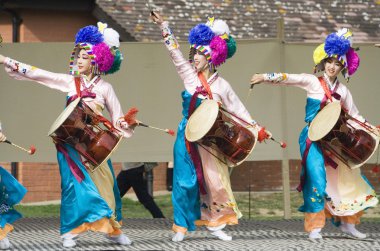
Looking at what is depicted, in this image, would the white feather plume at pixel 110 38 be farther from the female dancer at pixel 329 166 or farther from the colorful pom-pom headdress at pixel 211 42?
the female dancer at pixel 329 166

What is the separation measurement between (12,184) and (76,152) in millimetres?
604

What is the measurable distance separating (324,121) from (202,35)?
4.40 feet

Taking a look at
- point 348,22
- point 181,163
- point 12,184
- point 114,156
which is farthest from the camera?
point 348,22

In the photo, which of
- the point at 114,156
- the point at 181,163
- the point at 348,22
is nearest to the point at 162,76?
the point at 114,156

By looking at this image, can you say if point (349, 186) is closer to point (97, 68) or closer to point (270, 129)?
point (270, 129)

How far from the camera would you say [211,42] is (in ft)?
37.9

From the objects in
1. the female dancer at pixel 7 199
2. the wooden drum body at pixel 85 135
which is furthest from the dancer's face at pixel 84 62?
the female dancer at pixel 7 199

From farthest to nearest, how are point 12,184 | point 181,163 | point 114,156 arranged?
point 114,156 → point 181,163 → point 12,184

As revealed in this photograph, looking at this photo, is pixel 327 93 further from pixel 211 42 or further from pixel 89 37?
pixel 89 37

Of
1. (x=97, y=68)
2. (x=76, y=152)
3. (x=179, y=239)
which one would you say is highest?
(x=97, y=68)

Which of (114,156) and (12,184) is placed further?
(114,156)

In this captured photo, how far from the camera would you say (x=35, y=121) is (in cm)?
1329

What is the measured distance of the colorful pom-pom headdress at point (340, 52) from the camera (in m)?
11.6

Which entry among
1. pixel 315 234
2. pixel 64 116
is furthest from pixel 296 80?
pixel 64 116
